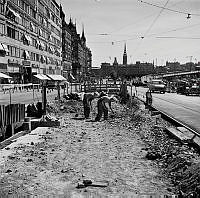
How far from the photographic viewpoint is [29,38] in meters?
62.1

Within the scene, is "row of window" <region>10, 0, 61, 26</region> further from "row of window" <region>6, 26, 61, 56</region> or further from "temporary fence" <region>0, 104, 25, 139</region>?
"temporary fence" <region>0, 104, 25, 139</region>

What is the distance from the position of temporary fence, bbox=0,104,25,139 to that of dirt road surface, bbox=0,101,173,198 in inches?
45.1

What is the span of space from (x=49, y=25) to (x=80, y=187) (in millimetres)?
78270

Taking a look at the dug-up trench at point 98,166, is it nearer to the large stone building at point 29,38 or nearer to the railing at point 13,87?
the railing at point 13,87

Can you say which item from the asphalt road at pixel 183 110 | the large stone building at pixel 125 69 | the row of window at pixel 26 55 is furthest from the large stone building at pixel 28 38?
the large stone building at pixel 125 69

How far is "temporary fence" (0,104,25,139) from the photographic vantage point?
12.7 m

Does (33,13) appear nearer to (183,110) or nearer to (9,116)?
(183,110)

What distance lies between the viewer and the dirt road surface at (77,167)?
6750mm

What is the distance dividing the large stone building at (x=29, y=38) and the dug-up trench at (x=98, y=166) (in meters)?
38.4

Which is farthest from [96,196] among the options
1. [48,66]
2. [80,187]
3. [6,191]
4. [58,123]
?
[48,66]

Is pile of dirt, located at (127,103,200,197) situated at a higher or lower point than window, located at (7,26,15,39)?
lower

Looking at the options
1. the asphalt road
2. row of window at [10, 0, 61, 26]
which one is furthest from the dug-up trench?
row of window at [10, 0, 61, 26]

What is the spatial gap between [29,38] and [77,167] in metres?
56.7

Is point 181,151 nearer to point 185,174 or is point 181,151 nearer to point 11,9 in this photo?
point 185,174
